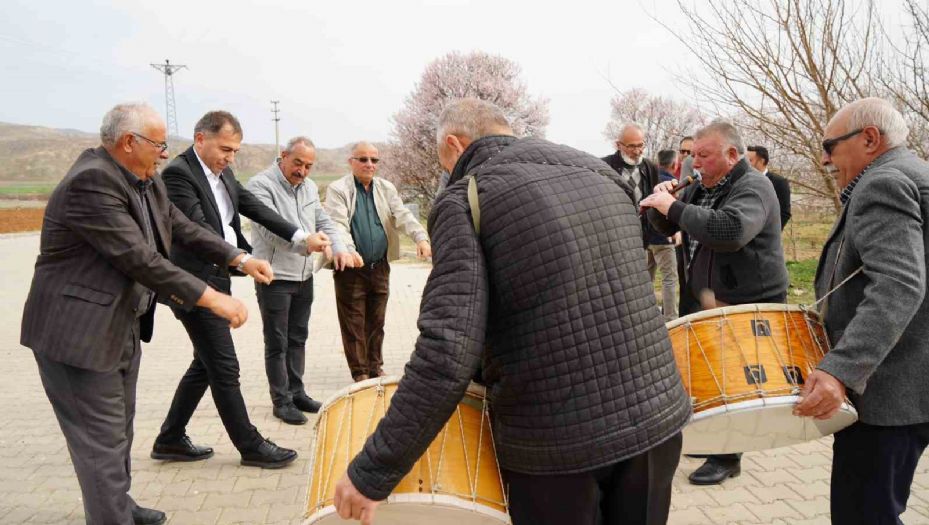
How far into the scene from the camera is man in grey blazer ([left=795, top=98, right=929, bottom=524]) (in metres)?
2.30

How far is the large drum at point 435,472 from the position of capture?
78.2 inches

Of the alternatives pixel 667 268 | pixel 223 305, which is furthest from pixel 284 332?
pixel 667 268

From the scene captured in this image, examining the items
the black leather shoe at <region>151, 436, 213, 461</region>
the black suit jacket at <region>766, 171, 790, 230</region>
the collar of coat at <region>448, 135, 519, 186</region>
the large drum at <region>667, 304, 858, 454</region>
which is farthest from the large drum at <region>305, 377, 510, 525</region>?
the black suit jacket at <region>766, 171, 790, 230</region>

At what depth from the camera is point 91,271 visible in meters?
3.01

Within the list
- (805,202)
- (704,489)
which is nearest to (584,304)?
(704,489)

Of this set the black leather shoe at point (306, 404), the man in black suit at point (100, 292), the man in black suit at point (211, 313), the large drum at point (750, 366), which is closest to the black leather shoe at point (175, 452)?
the man in black suit at point (211, 313)

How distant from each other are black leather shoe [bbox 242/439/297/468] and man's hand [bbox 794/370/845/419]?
326 centimetres

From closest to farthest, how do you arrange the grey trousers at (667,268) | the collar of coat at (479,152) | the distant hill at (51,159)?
1. the collar of coat at (479,152)
2. the grey trousers at (667,268)
3. the distant hill at (51,159)

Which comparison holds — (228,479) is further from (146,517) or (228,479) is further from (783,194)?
(783,194)

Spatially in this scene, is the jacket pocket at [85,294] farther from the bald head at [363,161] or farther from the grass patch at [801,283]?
the grass patch at [801,283]

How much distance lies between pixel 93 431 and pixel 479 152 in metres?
2.25

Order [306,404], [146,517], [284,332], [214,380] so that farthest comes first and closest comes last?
[306,404] → [284,332] → [214,380] → [146,517]

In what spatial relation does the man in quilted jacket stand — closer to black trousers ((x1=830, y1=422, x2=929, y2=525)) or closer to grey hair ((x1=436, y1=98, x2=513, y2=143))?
grey hair ((x1=436, y1=98, x2=513, y2=143))

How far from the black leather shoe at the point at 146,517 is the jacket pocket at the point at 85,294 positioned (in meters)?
1.41
